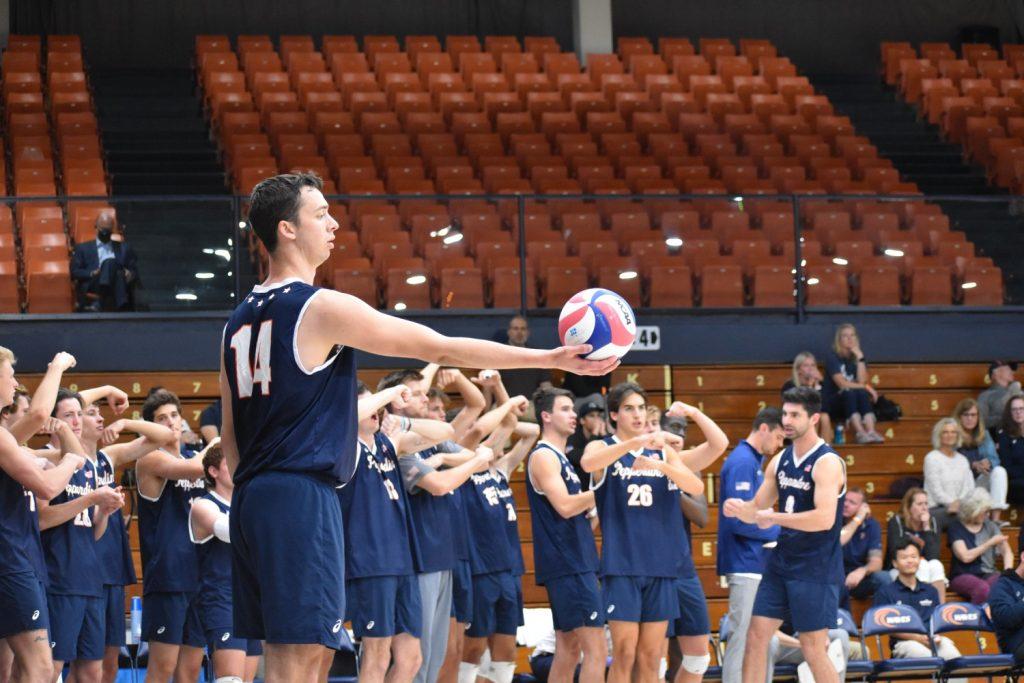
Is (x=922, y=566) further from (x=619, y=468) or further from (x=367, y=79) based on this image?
(x=367, y=79)

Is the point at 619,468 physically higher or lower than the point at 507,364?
lower

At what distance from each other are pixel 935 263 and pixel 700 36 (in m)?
9.83

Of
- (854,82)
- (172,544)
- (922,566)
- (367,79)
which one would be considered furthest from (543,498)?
(854,82)

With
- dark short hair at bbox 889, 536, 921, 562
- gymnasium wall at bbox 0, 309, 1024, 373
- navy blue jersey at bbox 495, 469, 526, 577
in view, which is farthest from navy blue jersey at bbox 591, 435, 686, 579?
gymnasium wall at bbox 0, 309, 1024, 373

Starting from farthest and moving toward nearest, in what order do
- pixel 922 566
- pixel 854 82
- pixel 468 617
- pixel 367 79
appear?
pixel 854 82 < pixel 367 79 < pixel 922 566 < pixel 468 617

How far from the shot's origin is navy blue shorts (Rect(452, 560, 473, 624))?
29.1 feet

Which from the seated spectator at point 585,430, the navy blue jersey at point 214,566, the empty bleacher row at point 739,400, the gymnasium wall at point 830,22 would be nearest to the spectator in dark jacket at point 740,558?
the seated spectator at point 585,430

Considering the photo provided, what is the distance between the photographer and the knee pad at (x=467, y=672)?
30.0 ft

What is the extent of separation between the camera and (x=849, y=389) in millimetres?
14039

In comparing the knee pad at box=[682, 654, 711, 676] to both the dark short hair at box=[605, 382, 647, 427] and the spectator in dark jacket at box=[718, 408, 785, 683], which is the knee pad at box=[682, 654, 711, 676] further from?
the dark short hair at box=[605, 382, 647, 427]

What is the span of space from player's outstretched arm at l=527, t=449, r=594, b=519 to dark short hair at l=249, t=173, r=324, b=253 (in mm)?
4874

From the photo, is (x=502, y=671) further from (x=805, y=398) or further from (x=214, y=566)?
(x=805, y=398)

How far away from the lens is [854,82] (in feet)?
75.3

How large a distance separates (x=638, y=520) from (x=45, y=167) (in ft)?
31.6
